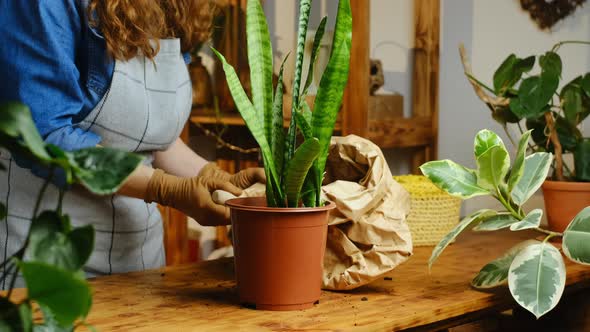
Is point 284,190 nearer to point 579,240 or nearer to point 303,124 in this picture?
point 303,124

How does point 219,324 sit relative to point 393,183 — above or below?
below

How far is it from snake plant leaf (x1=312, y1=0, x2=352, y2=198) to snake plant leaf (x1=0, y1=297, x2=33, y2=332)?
2.53 feet

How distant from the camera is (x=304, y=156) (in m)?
1.29

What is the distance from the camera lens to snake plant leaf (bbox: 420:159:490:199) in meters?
1.53

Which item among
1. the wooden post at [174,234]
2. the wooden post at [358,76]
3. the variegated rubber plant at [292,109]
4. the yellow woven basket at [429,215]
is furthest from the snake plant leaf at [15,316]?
the wooden post at [174,234]

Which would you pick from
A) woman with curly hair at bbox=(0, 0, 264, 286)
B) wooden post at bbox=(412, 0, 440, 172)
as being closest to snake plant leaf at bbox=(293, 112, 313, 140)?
woman with curly hair at bbox=(0, 0, 264, 286)

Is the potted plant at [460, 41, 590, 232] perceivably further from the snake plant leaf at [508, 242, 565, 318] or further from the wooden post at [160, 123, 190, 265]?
the wooden post at [160, 123, 190, 265]

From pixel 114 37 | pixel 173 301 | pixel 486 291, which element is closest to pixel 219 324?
pixel 173 301

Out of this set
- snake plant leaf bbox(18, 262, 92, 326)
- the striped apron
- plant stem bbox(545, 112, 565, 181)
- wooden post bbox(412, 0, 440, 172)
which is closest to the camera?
snake plant leaf bbox(18, 262, 92, 326)

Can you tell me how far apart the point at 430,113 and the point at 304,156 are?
1.71 metres

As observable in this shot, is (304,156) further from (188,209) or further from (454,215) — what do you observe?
(454,215)

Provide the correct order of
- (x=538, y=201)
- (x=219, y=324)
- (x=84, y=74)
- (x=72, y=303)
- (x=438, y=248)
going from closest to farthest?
(x=72, y=303) → (x=219, y=324) → (x=438, y=248) → (x=84, y=74) → (x=538, y=201)

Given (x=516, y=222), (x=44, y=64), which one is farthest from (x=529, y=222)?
(x=44, y=64)

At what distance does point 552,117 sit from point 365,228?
0.90m
